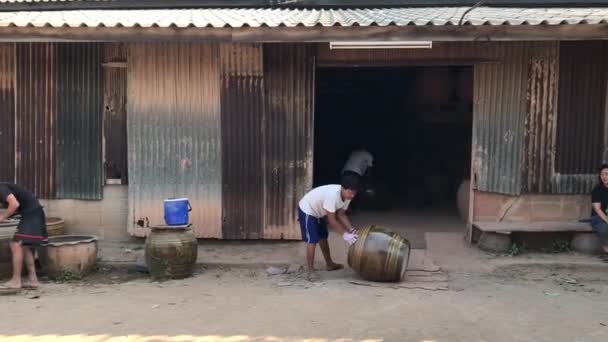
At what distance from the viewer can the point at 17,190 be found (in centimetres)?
686

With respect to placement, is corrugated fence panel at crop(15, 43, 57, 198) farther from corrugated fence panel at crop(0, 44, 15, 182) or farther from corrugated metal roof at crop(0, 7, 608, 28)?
corrugated metal roof at crop(0, 7, 608, 28)

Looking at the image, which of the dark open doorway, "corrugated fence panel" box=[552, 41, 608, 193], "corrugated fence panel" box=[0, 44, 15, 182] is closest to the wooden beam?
"corrugated fence panel" box=[552, 41, 608, 193]

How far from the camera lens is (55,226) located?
8266mm

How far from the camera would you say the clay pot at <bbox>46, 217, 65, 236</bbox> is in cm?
817

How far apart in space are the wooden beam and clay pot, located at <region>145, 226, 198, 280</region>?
263cm

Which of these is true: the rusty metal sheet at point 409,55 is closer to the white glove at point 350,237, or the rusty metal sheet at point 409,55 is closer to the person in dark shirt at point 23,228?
the white glove at point 350,237

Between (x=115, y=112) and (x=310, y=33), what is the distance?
3.45m

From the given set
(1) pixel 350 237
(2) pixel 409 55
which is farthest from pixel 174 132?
(2) pixel 409 55

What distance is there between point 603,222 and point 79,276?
720 cm

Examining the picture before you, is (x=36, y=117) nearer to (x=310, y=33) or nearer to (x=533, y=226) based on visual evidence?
(x=310, y=33)

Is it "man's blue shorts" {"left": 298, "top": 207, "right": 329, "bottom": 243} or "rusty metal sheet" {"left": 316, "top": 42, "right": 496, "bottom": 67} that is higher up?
"rusty metal sheet" {"left": 316, "top": 42, "right": 496, "bottom": 67}

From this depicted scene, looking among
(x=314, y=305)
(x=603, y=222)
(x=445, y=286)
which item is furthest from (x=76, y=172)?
(x=603, y=222)

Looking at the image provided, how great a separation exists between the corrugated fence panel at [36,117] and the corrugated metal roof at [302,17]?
67 cm

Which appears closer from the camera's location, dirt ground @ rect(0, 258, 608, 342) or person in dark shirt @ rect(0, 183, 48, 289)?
dirt ground @ rect(0, 258, 608, 342)
